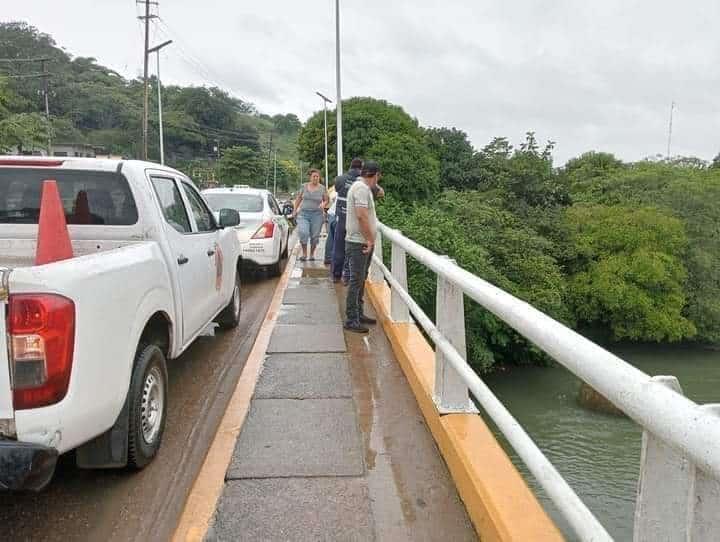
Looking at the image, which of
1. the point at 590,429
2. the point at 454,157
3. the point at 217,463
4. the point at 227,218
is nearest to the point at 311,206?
the point at 227,218

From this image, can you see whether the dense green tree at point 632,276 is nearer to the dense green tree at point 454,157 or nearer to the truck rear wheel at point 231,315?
the dense green tree at point 454,157

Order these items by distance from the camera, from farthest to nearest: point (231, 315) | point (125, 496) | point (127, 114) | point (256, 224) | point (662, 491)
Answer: point (127, 114)
point (256, 224)
point (231, 315)
point (125, 496)
point (662, 491)

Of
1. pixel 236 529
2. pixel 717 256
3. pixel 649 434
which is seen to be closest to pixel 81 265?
pixel 236 529

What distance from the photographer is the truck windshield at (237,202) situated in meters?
10.4

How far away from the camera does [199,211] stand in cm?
539

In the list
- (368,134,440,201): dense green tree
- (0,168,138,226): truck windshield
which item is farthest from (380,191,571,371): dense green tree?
(0,168,138,226): truck windshield

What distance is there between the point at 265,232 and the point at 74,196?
19.4 ft

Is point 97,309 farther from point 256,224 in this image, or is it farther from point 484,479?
point 256,224

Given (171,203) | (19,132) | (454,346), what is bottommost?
(454,346)

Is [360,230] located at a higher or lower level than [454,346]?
higher

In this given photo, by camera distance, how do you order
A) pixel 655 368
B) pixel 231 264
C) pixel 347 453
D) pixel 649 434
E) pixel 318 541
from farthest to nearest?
pixel 655 368
pixel 231 264
pixel 347 453
pixel 318 541
pixel 649 434

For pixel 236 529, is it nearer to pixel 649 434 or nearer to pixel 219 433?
pixel 219 433

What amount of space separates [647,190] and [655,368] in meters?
13.4

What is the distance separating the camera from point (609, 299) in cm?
2950
